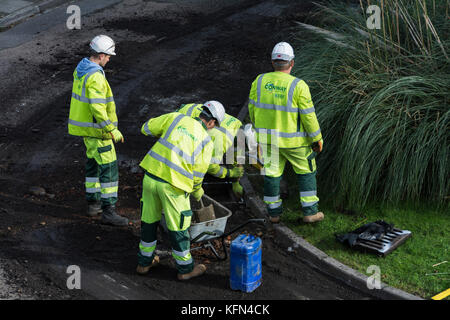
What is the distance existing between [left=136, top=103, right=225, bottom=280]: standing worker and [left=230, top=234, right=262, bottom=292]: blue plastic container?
18.4 inches

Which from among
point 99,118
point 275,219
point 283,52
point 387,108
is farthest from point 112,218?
point 387,108

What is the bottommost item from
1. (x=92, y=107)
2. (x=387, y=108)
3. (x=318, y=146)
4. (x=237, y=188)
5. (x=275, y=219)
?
(x=275, y=219)

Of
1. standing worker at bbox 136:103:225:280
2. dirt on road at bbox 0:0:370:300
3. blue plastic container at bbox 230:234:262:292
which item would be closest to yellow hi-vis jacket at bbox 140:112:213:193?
standing worker at bbox 136:103:225:280

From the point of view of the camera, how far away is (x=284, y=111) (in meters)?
7.13

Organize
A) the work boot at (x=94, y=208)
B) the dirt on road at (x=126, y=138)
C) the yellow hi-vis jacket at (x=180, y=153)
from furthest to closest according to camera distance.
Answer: the work boot at (x=94, y=208) → the dirt on road at (x=126, y=138) → the yellow hi-vis jacket at (x=180, y=153)

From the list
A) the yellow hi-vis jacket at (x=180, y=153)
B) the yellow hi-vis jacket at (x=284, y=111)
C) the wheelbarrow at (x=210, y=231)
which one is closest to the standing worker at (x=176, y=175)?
the yellow hi-vis jacket at (x=180, y=153)

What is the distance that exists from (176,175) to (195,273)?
108 centimetres

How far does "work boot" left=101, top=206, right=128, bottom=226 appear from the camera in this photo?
7406 millimetres

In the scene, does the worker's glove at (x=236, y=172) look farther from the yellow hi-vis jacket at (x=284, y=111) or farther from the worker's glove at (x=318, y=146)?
the worker's glove at (x=318, y=146)

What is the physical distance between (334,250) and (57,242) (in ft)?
9.87

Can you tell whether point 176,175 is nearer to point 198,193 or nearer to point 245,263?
point 198,193

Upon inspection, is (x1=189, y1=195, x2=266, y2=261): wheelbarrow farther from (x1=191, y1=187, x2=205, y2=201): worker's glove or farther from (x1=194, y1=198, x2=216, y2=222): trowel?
(x1=191, y1=187, x2=205, y2=201): worker's glove

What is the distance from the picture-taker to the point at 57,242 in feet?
22.8

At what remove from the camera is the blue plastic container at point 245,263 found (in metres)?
6.05
